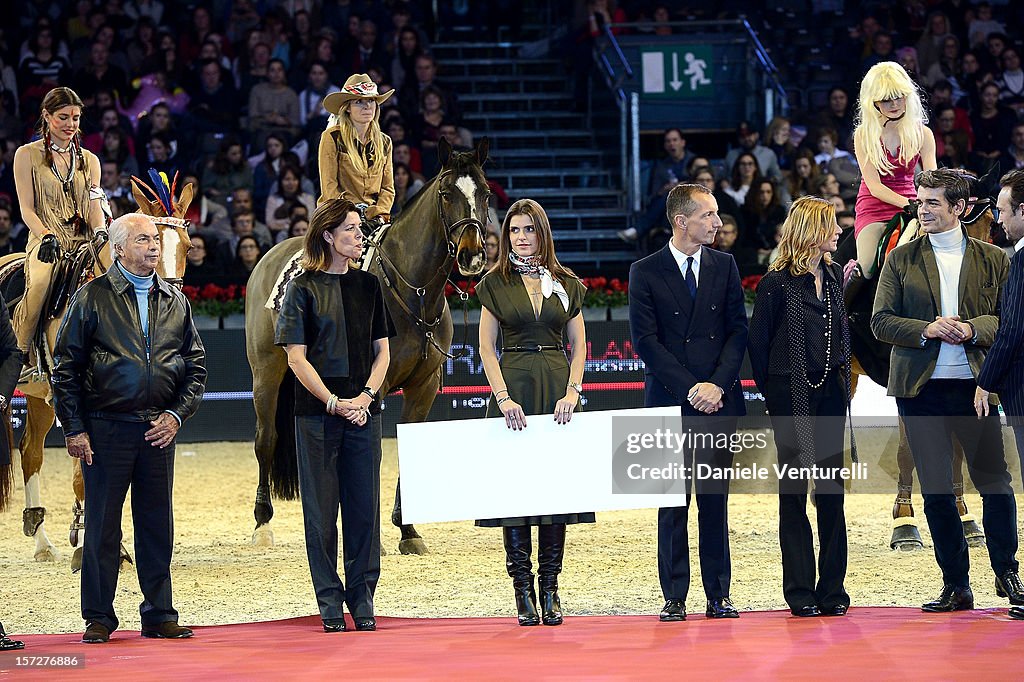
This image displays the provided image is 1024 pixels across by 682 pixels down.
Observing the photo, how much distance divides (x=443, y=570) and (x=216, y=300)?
6.14 meters

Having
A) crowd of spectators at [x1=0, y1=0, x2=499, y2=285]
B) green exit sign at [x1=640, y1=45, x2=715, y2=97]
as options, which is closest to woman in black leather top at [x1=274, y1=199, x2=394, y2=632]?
crowd of spectators at [x1=0, y1=0, x2=499, y2=285]

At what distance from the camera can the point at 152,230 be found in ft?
19.7

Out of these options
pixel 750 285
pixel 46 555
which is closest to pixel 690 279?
pixel 46 555

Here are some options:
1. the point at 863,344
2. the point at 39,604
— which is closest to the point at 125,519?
the point at 39,604

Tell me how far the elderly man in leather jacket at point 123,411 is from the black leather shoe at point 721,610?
2260 mm

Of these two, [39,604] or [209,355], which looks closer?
[39,604]

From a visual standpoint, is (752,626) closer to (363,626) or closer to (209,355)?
(363,626)

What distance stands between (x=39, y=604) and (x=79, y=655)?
188 cm

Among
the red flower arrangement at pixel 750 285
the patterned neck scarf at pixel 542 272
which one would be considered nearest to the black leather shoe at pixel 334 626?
the patterned neck scarf at pixel 542 272

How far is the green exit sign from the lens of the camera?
16.9 meters

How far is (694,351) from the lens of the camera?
6.16 meters

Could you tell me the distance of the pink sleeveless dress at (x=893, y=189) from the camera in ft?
27.1

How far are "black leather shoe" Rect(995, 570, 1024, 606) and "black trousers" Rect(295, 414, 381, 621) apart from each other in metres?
2.77

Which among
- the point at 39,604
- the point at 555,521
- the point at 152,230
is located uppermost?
the point at 152,230
